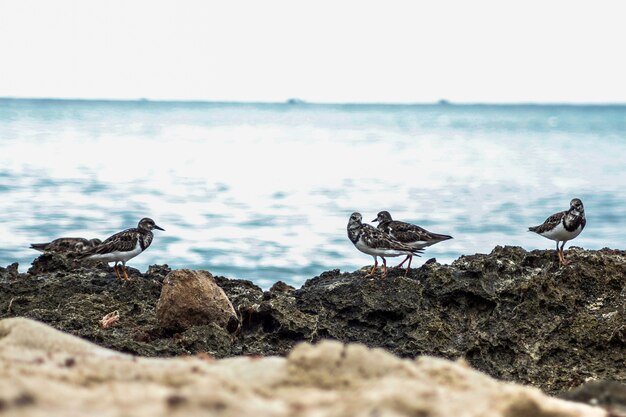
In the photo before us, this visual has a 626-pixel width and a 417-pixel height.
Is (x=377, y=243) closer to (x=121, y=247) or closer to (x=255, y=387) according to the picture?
(x=121, y=247)

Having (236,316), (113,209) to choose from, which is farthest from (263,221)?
(236,316)

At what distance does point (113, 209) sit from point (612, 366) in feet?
94.5

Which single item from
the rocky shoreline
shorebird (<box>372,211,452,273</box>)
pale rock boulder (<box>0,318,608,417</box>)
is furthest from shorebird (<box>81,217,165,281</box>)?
pale rock boulder (<box>0,318,608,417</box>)

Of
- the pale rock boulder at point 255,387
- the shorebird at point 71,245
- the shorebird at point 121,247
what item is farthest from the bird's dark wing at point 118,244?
the pale rock boulder at point 255,387

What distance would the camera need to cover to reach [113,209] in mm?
36406

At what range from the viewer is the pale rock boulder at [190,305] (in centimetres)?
1020

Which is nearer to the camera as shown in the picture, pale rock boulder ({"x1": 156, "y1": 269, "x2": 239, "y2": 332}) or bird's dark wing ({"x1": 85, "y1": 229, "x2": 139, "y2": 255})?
pale rock boulder ({"x1": 156, "y1": 269, "x2": 239, "y2": 332})

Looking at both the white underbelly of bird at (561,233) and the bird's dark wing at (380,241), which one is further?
the white underbelly of bird at (561,233)

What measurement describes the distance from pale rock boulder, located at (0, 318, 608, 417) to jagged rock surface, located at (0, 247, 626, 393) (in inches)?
164

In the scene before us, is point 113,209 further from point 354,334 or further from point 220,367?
point 220,367

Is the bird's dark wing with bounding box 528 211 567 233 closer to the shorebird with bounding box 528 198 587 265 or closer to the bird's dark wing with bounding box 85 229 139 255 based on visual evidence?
the shorebird with bounding box 528 198 587 265

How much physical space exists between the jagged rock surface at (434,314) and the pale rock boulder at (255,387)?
417 centimetres

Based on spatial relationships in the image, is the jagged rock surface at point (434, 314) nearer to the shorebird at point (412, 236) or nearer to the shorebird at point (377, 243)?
the shorebird at point (377, 243)

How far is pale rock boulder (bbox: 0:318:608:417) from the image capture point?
14.4 ft
